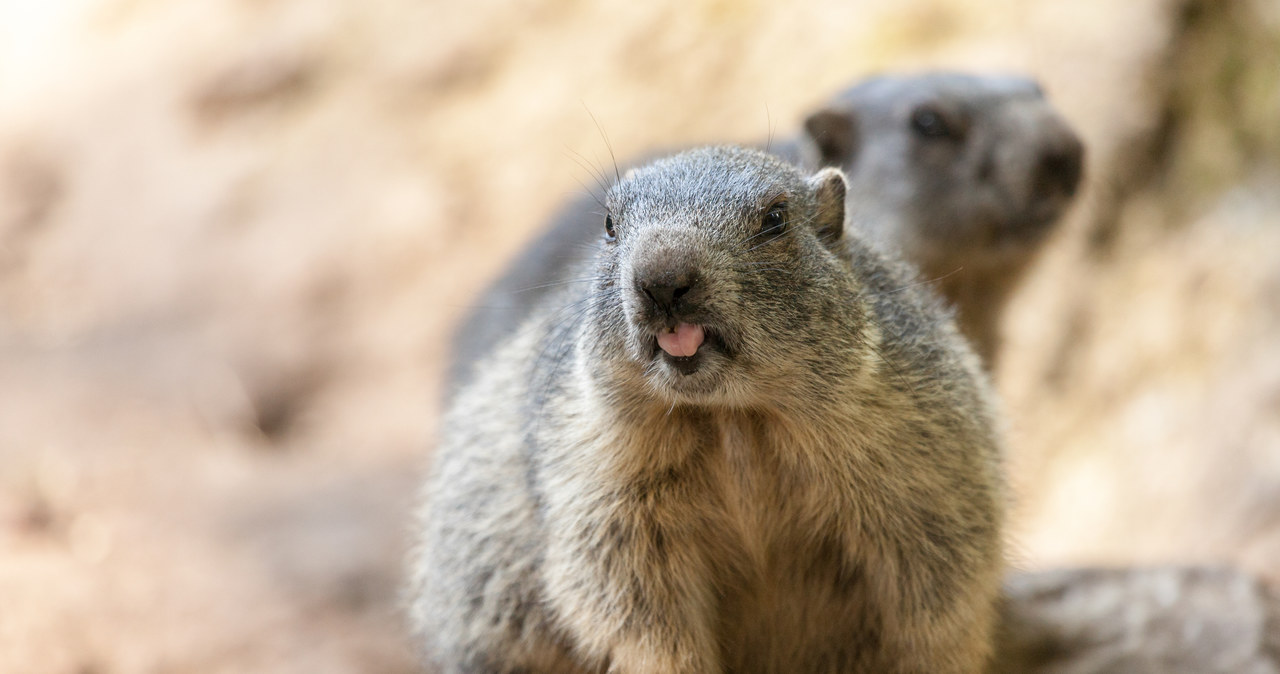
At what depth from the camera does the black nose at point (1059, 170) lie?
6.23m

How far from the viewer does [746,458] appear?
11.7 ft

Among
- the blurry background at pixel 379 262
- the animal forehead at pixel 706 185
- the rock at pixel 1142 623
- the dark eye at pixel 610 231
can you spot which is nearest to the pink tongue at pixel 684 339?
the animal forehead at pixel 706 185

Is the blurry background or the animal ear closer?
the animal ear

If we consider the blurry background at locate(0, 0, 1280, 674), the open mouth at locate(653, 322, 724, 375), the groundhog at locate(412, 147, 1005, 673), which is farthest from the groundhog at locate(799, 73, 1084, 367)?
the open mouth at locate(653, 322, 724, 375)

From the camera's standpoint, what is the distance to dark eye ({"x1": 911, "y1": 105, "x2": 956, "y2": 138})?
6461mm

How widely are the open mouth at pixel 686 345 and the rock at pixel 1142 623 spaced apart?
7.29 feet

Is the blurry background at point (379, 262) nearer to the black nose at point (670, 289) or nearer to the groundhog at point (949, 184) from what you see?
the groundhog at point (949, 184)

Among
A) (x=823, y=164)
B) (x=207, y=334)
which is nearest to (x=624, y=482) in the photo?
(x=823, y=164)

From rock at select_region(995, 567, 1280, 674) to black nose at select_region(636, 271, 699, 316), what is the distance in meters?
2.36

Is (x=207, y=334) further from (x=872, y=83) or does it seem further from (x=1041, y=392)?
(x=1041, y=392)

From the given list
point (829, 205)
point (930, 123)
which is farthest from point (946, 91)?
point (829, 205)

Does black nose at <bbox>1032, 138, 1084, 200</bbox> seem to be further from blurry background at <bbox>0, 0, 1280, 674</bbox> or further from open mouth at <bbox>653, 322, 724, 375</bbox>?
open mouth at <bbox>653, 322, 724, 375</bbox>

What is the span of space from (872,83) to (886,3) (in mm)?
2025

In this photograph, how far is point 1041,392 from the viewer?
7.82 meters
